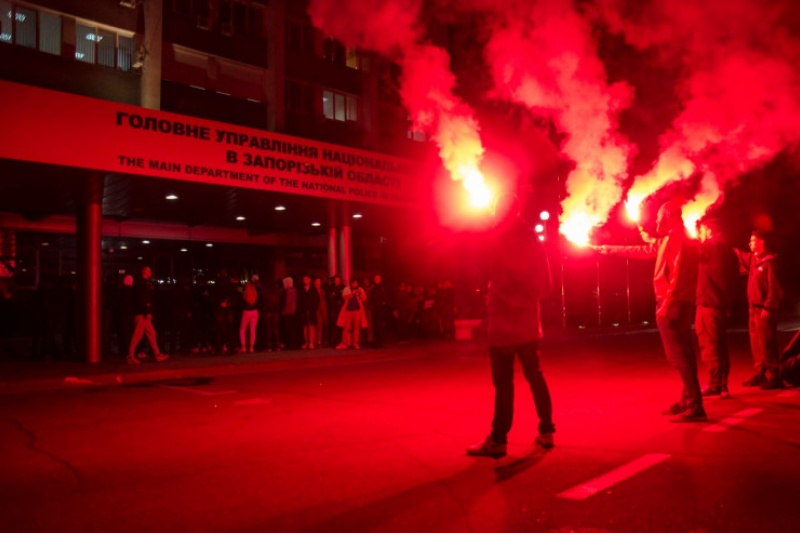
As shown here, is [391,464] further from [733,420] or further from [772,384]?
[772,384]

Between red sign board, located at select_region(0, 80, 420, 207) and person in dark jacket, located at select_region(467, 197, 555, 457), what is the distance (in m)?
10.3

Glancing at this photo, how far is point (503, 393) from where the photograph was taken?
5523 mm

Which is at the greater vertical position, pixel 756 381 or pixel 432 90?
pixel 432 90

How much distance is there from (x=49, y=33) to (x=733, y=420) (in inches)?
763

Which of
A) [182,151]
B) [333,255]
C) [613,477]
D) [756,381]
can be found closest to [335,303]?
[333,255]

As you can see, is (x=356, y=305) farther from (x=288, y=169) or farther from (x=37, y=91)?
(x=37, y=91)

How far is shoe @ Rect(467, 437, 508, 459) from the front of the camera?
552 cm

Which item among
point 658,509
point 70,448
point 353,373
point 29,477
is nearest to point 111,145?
point 353,373

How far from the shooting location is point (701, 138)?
1047cm

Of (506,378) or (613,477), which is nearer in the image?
(613,477)

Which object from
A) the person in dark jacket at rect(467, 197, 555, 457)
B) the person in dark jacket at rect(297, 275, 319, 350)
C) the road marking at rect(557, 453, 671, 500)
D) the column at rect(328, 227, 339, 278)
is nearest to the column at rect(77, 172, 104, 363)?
the person in dark jacket at rect(297, 275, 319, 350)

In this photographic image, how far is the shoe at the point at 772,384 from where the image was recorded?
8.89 meters

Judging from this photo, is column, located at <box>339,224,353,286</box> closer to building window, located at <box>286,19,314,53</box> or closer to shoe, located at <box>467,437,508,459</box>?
building window, located at <box>286,19,314,53</box>

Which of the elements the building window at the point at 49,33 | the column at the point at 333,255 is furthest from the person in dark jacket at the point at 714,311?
the building window at the point at 49,33
